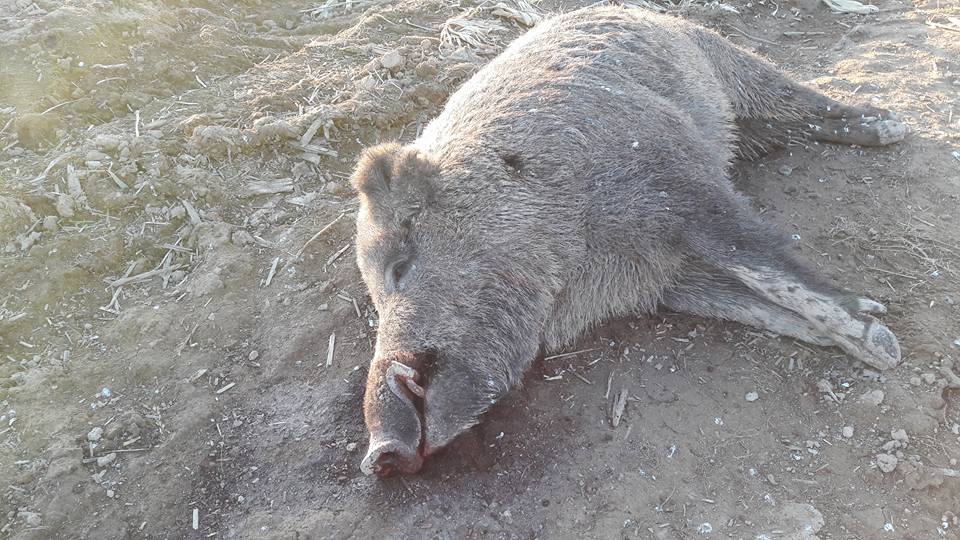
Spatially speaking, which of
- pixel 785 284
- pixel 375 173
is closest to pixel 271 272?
pixel 375 173

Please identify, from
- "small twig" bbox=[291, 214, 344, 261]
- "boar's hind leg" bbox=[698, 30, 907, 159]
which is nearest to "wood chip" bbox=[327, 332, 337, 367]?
"small twig" bbox=[291, 214, 344, 261]

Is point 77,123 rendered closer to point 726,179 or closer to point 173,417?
point 173,417

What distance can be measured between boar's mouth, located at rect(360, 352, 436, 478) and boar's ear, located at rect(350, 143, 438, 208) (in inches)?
33.5

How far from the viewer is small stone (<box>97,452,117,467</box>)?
3.35m

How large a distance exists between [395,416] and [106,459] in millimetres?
1658

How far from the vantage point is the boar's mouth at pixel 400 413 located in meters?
2.79

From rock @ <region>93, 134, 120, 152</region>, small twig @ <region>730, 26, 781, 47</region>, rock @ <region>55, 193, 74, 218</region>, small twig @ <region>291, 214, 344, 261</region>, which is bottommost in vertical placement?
small twig @ <region>291, 214, 344, 261</region>

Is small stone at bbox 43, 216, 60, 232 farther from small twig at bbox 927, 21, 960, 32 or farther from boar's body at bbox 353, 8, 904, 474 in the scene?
small twig at bbox 927, 21, 960, 32

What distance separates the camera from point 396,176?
3.43 meters

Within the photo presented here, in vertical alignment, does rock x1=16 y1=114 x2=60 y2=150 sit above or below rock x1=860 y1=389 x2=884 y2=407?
above

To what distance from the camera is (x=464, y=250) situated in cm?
325

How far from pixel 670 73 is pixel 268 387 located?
3.16 m

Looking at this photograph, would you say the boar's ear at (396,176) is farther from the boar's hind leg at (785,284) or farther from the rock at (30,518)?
the rock at (30,518)

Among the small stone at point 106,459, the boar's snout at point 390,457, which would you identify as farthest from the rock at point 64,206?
the boar's snout at point 390,457
